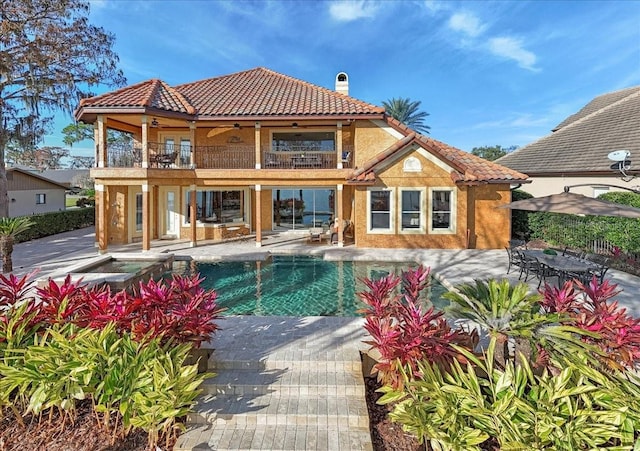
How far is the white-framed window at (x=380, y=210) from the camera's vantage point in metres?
18.0

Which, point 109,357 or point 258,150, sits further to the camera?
point 258,150

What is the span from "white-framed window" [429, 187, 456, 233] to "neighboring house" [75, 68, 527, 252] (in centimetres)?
5

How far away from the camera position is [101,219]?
55.0 ft

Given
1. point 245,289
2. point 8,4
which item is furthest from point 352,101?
point 8,4

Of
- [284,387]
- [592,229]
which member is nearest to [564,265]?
[592,229]

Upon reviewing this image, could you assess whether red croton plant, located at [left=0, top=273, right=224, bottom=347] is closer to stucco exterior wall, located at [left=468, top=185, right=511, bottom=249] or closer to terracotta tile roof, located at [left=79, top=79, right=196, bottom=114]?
terracotta tile roof, located at [left=79, top=79, right=196, bottom=114]

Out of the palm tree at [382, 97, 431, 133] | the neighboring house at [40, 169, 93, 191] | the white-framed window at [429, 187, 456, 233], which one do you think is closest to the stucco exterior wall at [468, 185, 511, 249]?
the white-framed window at [429, 187, 456, 233]

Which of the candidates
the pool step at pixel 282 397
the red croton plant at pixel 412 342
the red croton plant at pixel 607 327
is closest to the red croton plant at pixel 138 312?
the pool step at pixel 282 397

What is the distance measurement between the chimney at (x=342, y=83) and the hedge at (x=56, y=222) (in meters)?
19.7

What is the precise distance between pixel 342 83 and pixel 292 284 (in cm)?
1609

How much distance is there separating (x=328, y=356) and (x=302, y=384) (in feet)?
2.93

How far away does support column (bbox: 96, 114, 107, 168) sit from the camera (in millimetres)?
16547

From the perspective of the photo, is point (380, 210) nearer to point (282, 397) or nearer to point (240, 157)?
point (240, 157)

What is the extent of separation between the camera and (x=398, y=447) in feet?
14.9
